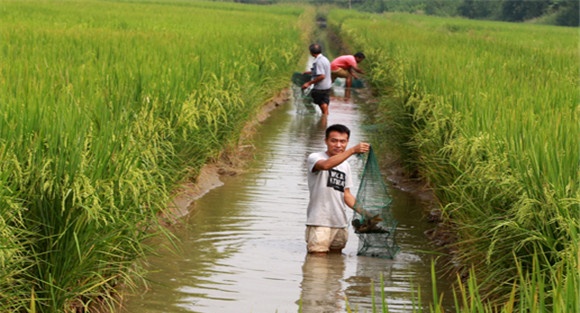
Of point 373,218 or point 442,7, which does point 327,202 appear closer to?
point 373,218

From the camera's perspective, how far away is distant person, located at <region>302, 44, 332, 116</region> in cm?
1578

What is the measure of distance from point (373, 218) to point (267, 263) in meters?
0.89

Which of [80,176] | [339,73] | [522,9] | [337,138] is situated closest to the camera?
[80,176]

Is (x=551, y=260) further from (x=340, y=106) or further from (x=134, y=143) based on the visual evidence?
(x=340, y=106)

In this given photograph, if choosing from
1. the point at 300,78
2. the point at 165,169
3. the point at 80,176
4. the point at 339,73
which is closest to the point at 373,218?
the point at 165,169

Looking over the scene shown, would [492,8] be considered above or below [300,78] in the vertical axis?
below

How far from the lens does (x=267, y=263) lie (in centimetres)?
747

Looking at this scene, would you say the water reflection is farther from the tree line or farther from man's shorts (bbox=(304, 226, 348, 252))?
the tree line

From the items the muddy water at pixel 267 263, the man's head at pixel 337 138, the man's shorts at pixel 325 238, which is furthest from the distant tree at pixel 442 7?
the man's head at pixel 337 138

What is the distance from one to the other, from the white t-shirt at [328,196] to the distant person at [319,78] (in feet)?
26.8

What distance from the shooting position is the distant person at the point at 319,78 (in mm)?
15781

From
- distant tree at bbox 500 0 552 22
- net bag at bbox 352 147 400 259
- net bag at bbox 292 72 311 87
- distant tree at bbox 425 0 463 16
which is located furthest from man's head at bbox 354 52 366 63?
distant tree at bbox 425 0 463 16

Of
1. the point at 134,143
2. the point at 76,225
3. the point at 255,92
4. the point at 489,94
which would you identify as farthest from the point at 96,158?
the point at 255,92

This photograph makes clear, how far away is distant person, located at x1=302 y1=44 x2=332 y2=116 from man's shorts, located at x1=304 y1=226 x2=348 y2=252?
817cm
